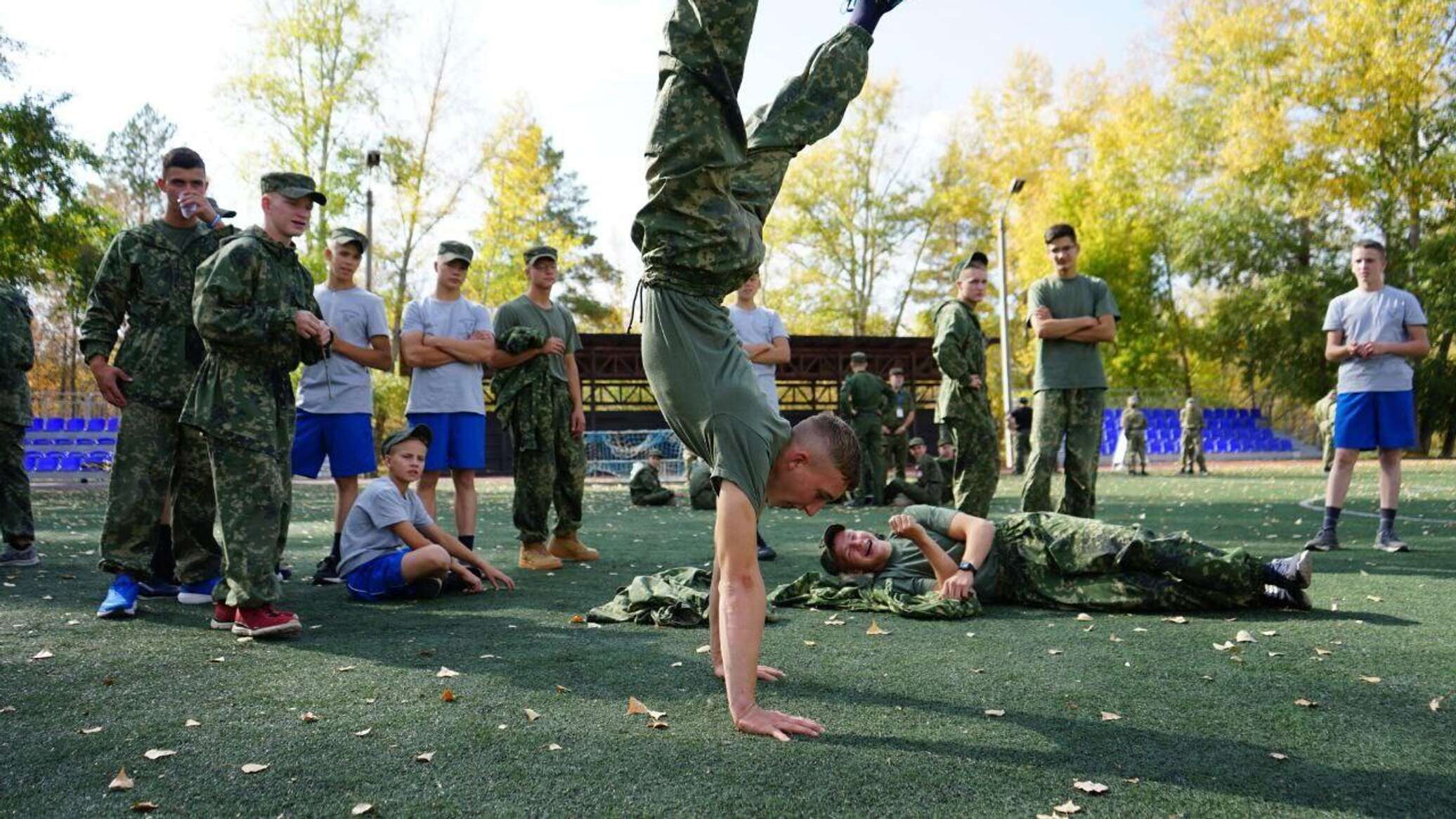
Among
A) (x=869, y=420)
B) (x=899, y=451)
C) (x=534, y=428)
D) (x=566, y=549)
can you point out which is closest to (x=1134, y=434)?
(x=899, y=451)

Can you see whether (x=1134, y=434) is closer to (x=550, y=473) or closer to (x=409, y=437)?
(x=550, y=473)

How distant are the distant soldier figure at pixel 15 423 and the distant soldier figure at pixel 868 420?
382 inches

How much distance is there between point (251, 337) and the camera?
4.27 metres

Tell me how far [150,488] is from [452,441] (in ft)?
6.85

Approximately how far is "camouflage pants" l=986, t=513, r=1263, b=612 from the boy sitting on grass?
9.78ft

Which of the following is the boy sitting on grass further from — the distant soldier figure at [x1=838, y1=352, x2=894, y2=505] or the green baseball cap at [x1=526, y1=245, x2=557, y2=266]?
the distant soldier figure at [x1=838, y1=352, x2=894, y2=505]

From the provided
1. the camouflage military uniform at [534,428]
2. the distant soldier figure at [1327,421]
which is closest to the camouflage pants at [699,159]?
the camouflage military uniform at [534,428]

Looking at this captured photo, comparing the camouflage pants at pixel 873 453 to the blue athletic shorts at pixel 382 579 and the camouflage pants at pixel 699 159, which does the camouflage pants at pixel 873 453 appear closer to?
the blue athletic shorts at pixel 382 579

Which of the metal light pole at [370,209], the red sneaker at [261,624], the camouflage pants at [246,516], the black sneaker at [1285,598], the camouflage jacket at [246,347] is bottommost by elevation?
the red sneaker at [261,624]

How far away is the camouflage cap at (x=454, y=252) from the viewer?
6730mm

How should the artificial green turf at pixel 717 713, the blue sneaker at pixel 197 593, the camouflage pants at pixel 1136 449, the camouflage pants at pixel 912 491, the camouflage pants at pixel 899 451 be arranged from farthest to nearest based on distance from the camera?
the camouflage pants at pixel 1136 449 < the camouflage pants at pixel 899 451 < the camouflage pants at pixel 912 491 < the blue sneaker at pixel 197 593 < the artificial green turf at pixel 717 713

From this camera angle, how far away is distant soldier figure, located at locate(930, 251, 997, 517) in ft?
23.8

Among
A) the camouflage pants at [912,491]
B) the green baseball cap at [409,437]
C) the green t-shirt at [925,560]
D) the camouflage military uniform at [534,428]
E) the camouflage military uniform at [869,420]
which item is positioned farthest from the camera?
the camouflage military uniform at [869,420]

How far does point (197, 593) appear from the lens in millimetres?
5336
